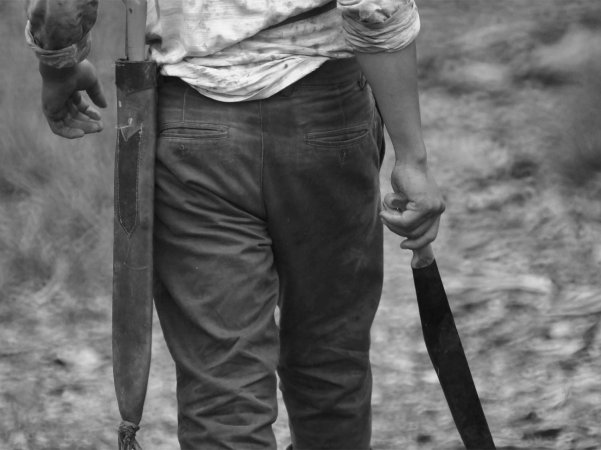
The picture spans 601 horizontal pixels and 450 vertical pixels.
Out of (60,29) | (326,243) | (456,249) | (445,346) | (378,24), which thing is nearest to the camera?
(378,24)

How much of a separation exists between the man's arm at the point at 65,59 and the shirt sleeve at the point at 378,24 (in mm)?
487

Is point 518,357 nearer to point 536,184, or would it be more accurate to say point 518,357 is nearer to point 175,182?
point 536,184

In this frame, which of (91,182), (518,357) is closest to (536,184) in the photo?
(518,357)

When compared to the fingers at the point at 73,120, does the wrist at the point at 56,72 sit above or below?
above

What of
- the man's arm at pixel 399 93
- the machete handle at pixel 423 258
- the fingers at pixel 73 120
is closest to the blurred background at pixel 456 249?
the machete handle at pixel 423 258

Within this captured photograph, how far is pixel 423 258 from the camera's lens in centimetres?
267

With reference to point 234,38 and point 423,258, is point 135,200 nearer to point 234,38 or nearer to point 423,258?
point 234,38

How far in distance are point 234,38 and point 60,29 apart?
327 millimetres

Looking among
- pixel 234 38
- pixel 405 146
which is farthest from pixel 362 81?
pixel 234 38

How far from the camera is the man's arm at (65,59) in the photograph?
2.37 metres

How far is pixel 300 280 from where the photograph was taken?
104 inches

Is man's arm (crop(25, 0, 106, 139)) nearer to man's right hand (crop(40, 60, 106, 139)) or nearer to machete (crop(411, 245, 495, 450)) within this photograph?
man's right hand (crop(40, 60, 106, 139))

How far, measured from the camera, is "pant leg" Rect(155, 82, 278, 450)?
243cm

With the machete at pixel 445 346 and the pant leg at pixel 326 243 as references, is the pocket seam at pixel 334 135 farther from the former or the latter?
the machete at pixel 445 346
